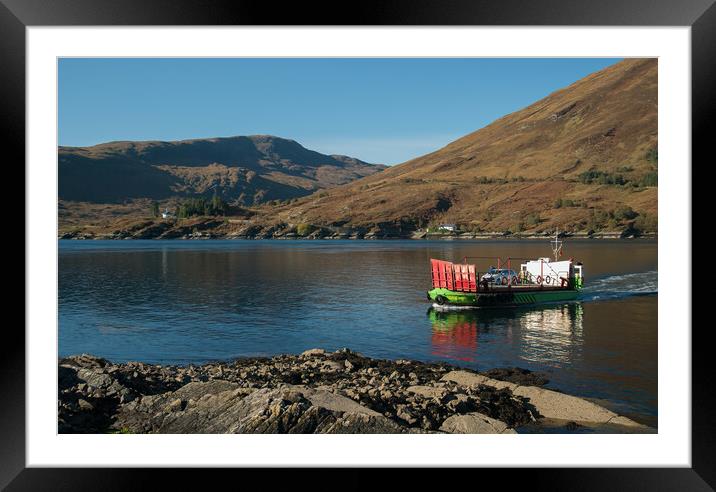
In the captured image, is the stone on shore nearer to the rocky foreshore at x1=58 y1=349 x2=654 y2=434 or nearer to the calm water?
→ the rocky foreshore at x1=58 y1=349 x2=654 y2=434

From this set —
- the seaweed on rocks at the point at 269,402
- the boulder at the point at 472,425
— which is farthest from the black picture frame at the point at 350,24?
the boulder at the point at 472,425

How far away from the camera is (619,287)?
3806 centimetres

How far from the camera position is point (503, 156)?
15725cm

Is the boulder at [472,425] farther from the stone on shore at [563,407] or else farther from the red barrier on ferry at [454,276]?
the red barrier on ferry at [454,276]

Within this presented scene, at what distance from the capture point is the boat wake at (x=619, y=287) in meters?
34.4

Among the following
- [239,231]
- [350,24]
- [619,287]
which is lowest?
[619,287]

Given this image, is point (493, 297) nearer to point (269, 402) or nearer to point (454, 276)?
point (454, 276)

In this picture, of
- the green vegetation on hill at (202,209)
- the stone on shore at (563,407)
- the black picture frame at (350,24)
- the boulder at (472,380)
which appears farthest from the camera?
the green vegetation on hill at (202,209)

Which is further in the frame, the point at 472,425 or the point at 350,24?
the point at 472,425

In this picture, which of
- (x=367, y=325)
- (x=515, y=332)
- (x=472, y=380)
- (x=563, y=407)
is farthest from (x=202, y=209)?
(x=563, y=407)

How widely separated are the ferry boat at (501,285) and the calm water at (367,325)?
80 cm

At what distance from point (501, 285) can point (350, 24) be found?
2941 cm

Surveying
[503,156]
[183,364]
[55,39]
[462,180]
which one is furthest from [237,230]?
[55,39]

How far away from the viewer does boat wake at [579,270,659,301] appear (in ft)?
Result: 113
